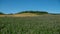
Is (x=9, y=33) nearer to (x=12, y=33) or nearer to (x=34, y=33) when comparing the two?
(x=12, y=33)

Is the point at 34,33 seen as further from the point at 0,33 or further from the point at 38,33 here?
the point at 0,33

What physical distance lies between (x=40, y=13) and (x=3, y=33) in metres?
49.8

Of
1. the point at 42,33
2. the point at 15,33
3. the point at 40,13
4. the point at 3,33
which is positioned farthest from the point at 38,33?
the point at 40,13

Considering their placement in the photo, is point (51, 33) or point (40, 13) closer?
point (51, 33)

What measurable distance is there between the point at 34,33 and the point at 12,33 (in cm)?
145

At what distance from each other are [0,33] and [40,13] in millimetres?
49569

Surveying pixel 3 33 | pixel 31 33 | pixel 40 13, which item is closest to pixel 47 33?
pixel 31 33

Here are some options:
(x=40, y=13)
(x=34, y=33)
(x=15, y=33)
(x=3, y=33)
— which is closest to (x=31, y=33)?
(x=34, y=33)

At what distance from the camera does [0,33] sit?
1182 centimetres

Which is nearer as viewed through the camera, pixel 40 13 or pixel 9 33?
pixel 9 33

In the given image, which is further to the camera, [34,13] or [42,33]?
[34,13]

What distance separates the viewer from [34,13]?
208 feet

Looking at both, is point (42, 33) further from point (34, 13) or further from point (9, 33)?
point (34, 13)

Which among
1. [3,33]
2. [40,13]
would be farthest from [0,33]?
[40,13]
